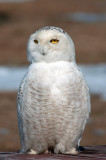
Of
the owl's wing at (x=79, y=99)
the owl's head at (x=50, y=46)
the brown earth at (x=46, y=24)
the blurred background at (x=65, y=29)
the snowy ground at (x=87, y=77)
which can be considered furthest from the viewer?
the brown earth at (x=46, y=24)

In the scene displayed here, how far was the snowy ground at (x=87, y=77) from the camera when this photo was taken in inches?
559

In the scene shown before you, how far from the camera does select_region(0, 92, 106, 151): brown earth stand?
9.95m

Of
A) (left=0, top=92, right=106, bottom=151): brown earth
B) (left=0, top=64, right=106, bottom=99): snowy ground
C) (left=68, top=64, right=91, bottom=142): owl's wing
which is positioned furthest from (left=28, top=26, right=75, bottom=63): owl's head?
(left=0, top=64, right=106, bottom=99): snowy ground

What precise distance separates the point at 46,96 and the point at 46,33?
623 millimetres

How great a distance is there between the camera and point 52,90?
4973 millimetres

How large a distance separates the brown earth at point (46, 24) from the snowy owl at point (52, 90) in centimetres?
1229

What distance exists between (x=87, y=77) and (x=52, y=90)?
34.1 feet

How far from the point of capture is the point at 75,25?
2420 centimetres

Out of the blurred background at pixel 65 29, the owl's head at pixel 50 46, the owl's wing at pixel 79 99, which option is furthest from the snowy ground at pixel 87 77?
the owl's head at pixel 50 46

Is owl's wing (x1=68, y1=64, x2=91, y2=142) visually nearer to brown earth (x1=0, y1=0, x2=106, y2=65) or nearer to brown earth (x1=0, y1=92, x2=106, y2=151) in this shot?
brown earth (x1=0, y1=92, x2=106, y2=151)

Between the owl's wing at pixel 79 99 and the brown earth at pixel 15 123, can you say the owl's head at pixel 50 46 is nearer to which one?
the owl's wing at pixel 79 99

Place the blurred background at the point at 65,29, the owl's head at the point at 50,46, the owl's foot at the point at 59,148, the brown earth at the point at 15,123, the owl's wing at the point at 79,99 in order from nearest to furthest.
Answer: the owl's head at the point at 50,46 → the owl's wing at the point at 79,99 → the owl's foot at the point at 59,148 → the brown earth at the point at 15,123 → the blurred background at the point at 65,29

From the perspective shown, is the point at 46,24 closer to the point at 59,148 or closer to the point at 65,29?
the point at 65,29

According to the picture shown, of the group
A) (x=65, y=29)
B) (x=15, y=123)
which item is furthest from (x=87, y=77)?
(x=65, y=29)
